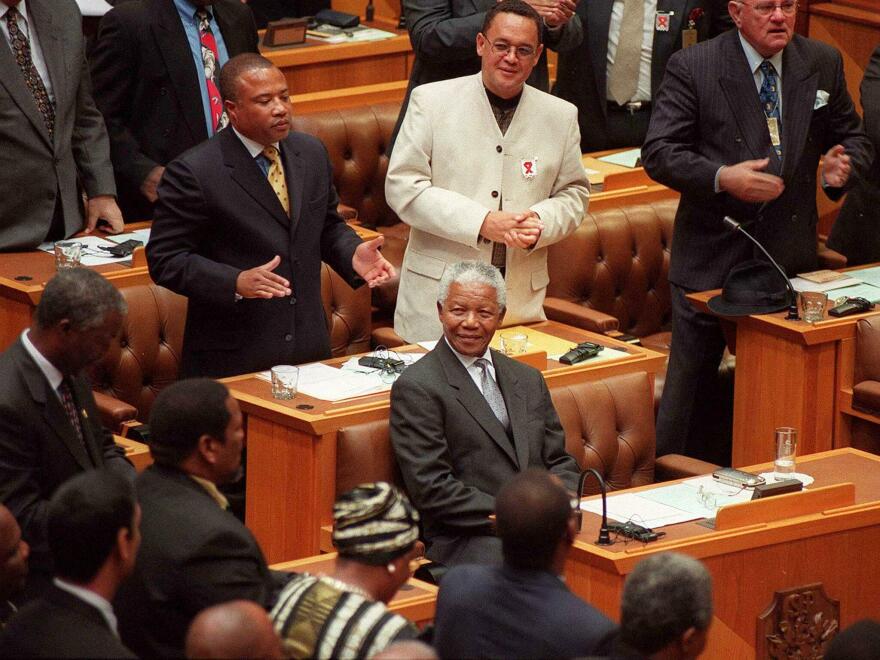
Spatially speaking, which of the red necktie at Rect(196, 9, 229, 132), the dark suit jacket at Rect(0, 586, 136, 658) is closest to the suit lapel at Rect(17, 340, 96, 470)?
the dark suit jacket at Rect(0, 586, 136, 658)

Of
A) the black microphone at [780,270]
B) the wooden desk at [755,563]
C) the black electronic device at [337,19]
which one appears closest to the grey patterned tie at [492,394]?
the wooden desk at [755,563]

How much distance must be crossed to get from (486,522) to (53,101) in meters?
2.29

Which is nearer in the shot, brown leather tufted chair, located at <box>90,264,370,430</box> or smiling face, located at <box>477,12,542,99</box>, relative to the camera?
smiling face, located at <box>477,12,542,99</box>

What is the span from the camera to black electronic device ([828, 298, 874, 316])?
6.04 meters

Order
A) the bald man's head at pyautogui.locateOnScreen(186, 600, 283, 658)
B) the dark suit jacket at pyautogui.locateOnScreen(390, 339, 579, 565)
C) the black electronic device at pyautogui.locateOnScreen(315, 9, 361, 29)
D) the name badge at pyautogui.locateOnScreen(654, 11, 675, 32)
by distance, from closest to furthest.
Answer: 1. the bald man's head at pyautogui.locateOnScreen(186, 600, 283, 658)
2. the dark suit jacket at pyautogui.locateOnScreen(390, 339, 579, 565)
3. the name badge at pyautogui.locateOnScreen(654, 11, 675, 32)
4. the black electronic device at pyautogui.locateOnScreen(315, 9, 361, 29)

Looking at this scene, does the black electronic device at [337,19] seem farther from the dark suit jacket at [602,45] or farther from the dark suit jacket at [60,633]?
the dark suit jacket at [60,633]

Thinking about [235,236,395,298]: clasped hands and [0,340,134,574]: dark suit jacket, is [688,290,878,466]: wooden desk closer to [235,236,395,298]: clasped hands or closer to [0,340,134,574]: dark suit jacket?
[235,236,395,298]: clasped hands

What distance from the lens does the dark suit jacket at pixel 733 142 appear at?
6.08 metres

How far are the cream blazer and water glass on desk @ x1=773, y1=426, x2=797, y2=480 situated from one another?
42.0 inches

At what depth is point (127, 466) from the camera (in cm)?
429

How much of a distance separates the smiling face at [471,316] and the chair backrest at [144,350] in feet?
3.99

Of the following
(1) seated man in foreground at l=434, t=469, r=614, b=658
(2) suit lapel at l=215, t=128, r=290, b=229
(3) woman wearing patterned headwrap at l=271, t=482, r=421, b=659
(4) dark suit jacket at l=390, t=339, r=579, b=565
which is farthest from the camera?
(2) suit lapel at l=215, t=128, r=290, b=229

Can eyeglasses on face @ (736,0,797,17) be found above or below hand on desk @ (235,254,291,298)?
above

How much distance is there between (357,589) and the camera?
337cm
